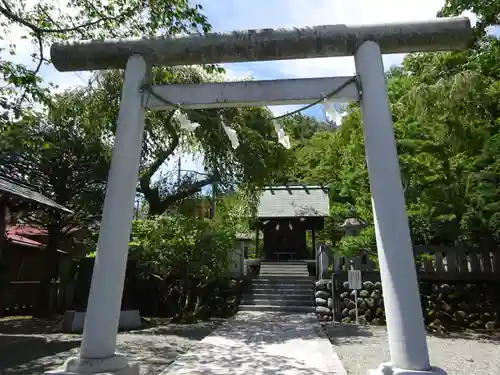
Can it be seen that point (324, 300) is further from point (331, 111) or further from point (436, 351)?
point (331, 111)

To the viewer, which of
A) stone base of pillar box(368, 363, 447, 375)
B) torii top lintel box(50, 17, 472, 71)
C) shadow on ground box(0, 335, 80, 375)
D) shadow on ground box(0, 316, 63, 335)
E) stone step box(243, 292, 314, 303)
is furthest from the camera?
stone step box(243, 292, 314, 303)

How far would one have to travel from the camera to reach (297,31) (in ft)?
13.4

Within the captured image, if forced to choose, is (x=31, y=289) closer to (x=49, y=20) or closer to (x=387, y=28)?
(x=49, y=20)

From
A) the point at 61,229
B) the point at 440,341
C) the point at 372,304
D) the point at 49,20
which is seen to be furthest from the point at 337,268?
the point at 49,20

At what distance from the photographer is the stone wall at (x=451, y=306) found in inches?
410

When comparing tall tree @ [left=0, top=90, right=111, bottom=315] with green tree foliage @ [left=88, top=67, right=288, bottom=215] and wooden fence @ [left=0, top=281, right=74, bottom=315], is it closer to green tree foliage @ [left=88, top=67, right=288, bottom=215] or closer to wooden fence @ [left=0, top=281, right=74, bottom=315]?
wooden fence @ [left=0, top=281, right=74, bottom=315]

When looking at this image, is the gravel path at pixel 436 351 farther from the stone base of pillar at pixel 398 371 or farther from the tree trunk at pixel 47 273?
the tree trunk at pixel 47 273

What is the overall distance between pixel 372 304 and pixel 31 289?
11.2 m

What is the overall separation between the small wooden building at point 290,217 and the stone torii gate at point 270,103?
549 inches

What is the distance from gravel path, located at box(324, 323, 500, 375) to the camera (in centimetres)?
623

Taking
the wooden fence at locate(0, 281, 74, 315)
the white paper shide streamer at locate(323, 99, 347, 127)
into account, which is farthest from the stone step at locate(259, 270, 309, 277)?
the white paper shide streamer at locate(323, 99, 347, 127)

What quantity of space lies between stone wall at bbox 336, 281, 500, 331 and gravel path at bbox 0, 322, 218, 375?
4561mm

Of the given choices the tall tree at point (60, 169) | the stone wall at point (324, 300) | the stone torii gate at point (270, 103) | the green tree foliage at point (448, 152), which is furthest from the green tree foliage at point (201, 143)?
the stone torii gate at point (270, 103)

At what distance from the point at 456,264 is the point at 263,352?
6.79 meters
